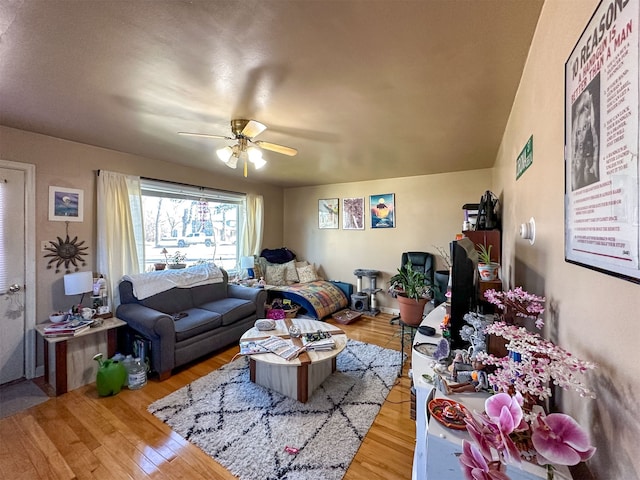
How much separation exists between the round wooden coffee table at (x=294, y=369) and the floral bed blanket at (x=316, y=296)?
1.33m

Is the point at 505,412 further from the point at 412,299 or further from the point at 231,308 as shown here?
the point at 231,308

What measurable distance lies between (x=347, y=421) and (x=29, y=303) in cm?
307

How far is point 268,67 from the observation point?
1494mm

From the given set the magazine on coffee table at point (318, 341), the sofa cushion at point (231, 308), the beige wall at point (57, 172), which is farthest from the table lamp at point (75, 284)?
the magazine on coffee table at point (318, 341)

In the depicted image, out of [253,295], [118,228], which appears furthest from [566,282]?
[118,228]

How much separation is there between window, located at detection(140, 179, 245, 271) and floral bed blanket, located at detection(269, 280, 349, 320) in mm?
1153

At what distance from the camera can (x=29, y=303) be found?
2.47m

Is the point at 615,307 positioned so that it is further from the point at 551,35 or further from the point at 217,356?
the point at 217,356

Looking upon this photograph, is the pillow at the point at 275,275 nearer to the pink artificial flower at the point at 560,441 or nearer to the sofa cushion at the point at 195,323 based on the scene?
the sofa cushion at the point at 195,323

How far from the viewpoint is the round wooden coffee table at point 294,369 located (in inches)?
83.6

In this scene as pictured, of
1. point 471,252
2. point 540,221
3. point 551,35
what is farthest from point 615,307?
point 551,35

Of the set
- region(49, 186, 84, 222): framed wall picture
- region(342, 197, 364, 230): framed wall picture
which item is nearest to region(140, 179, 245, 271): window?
region(49, 186, 84, 222): framed wall picture

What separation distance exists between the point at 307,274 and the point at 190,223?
2.18 m

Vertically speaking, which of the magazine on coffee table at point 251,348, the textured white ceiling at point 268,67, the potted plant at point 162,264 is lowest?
the magazine on coffee table at point 251,348
